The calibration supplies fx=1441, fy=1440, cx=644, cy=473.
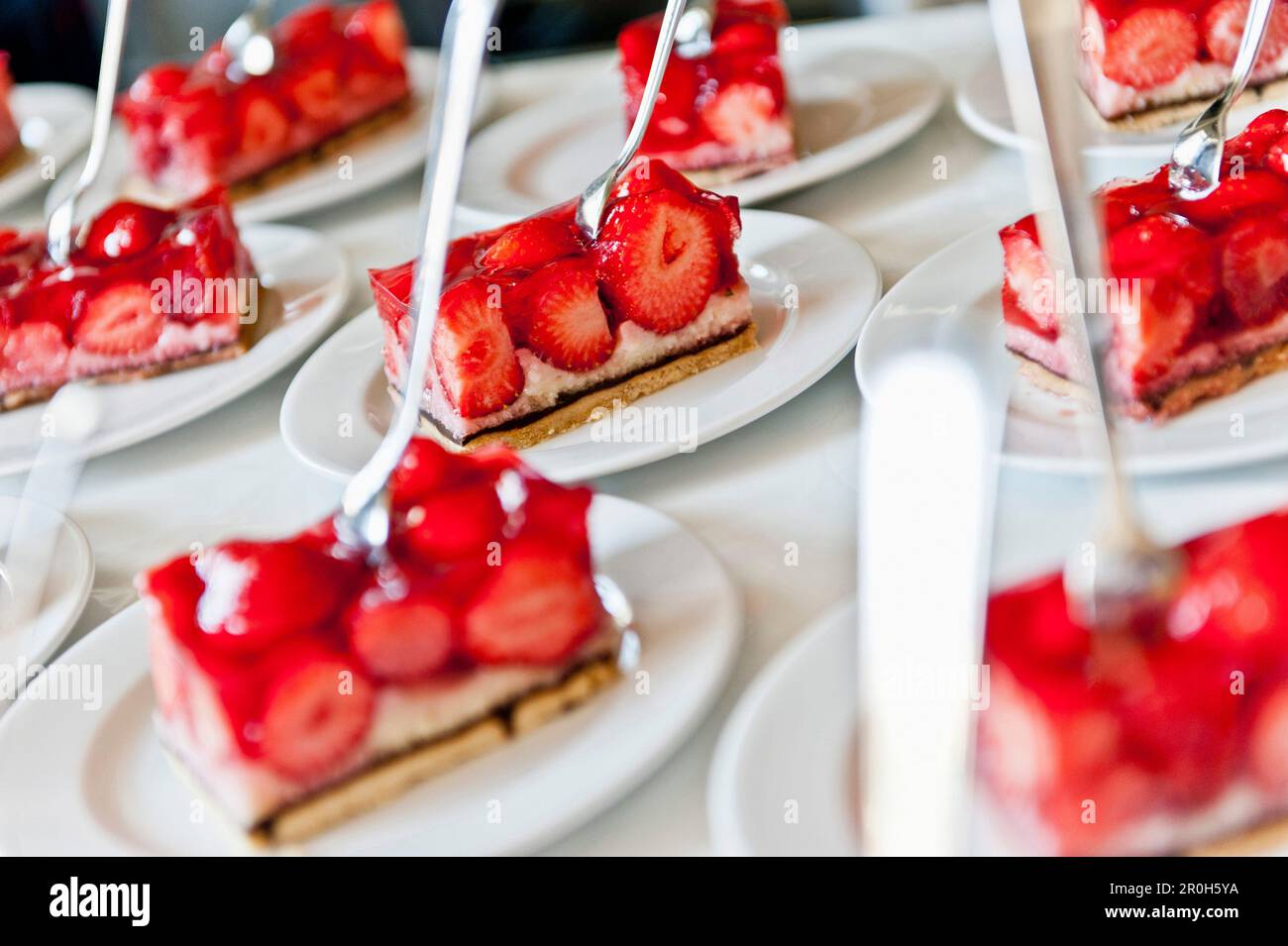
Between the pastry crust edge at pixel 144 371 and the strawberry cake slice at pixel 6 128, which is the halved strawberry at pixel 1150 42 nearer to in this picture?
the pastry crust edge at pixel 144 371

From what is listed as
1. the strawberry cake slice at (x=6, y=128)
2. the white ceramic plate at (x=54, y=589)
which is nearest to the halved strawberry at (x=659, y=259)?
the white ceramic plate at (x=54, y=589)

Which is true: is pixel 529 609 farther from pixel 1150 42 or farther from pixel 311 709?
pixel 1150 42

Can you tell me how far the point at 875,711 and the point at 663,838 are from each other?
5.2 inches

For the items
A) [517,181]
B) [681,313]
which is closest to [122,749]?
[681,313]

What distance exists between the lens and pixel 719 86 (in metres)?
1.58

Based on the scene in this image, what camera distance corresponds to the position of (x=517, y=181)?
5.66 feet

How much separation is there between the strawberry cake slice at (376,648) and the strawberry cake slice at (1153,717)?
272 mm

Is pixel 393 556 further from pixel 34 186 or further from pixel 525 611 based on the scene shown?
pixel 34 186

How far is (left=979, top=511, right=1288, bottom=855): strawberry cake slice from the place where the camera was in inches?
25.2

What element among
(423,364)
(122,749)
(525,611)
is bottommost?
(122,749)

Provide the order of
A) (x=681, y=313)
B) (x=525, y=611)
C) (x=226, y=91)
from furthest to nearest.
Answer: (x=226, y=91) < (x=681, y=313) < (x=525, y=611)

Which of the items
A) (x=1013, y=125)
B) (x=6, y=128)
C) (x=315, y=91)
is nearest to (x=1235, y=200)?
(x=1013, y=125)

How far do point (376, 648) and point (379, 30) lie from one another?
4.62 ft

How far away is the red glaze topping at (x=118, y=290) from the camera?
4.73ft
